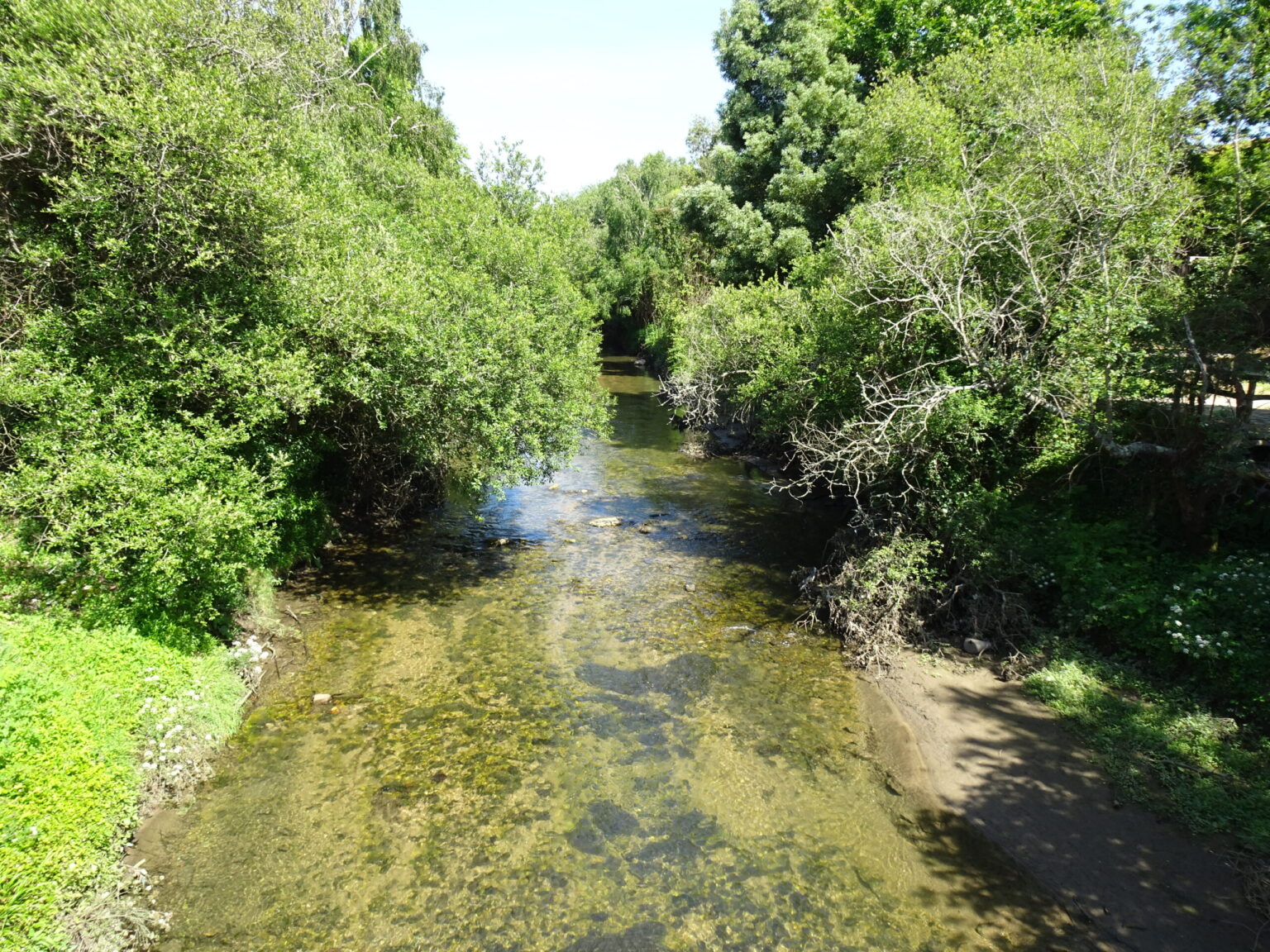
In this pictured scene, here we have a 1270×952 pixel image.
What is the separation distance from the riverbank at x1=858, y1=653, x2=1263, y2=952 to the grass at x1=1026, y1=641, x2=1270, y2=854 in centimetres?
31

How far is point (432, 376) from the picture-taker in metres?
15.0

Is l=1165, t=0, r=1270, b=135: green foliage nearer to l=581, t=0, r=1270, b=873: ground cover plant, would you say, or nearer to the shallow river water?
l=581, t=0, r=1270, b=873: ground cover plant

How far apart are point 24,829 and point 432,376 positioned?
9845 millimetres

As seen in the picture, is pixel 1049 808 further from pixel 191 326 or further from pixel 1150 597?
pixel 191 326

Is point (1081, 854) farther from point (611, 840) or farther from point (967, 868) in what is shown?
point (611, 840)

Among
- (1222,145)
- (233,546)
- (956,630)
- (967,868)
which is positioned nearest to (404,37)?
(233,546)

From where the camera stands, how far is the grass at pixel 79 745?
7383mm

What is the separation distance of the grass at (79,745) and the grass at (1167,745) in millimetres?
13866

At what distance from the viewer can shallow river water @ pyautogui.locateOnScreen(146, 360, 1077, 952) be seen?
8.69m

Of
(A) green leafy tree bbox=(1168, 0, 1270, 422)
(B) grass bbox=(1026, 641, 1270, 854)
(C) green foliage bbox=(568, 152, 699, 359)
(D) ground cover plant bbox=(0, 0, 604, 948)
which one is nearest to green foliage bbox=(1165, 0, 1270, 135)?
(A) green leafy tree bbox=(1168, 0, 1270, 422)

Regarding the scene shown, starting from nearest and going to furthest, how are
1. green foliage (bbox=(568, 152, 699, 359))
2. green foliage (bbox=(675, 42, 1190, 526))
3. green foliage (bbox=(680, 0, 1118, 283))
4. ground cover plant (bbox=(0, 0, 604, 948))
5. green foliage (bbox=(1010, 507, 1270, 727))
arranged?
ground cover plant (bbox=(0, 0, 604, 948))
green foliage (bbox=(1010, 507, 1270, 727))
green foliage (bbox=(675, 42, 1190, 526))
green foliage (bbox=(680, 0, 1118, 283))
green foliage (bbox=(568, 152, 699, 359))

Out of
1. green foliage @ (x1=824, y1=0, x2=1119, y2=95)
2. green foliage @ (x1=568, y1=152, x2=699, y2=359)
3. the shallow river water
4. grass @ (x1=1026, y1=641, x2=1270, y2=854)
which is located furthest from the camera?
green foliage @ (x1=568, y1=152, x2=699, y2=359)

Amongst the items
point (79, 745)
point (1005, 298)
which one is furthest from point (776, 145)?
point (79, 745)

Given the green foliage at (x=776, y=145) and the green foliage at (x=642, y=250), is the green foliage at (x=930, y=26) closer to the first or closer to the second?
the green foliage at (x=776, y=145)
